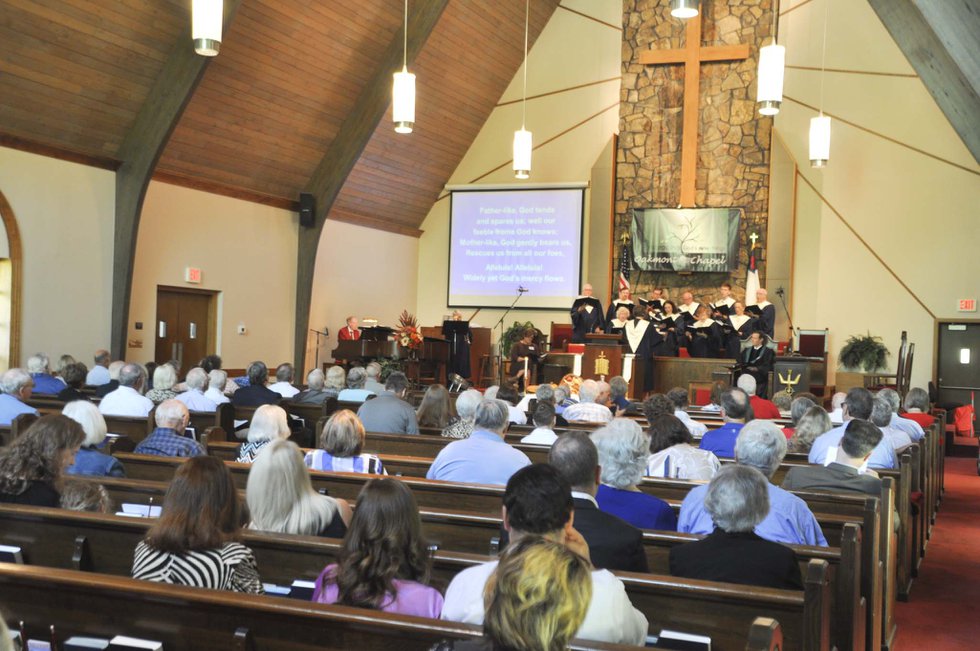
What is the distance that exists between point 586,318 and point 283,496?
401 inches

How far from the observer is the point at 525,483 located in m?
2.27

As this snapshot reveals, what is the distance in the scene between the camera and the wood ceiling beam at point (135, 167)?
10352mm

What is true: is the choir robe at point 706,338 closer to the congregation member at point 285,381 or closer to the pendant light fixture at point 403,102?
the pendant light fixture at point 403,102

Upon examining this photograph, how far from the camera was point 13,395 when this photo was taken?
598cm

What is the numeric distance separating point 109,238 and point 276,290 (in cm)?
301

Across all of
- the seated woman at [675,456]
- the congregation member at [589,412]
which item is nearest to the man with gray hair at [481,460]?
the seated woman at [675,456]

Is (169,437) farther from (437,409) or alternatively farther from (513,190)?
(513,190)

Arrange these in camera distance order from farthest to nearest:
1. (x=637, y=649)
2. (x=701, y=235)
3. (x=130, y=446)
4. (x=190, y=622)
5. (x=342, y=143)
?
(x=701, y=235)
(x=342, y=143)
(x=130, y=446)
(x=190, y=622)
(x=637, y=649)

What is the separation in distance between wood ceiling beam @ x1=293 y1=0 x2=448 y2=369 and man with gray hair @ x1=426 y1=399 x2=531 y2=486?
883cm

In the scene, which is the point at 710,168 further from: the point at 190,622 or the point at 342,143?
the point at 190,622

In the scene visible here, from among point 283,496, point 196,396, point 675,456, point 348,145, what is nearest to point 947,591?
point 675,456

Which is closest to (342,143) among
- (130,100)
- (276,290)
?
(276,290)

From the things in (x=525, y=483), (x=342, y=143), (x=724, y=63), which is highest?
(x=724, y=63)

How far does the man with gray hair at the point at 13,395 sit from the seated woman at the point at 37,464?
255cm
